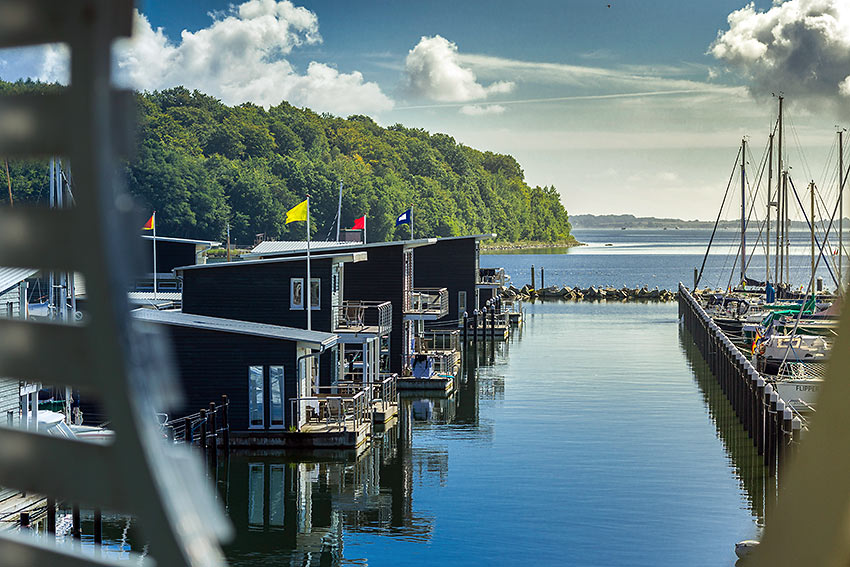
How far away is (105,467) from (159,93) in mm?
147937

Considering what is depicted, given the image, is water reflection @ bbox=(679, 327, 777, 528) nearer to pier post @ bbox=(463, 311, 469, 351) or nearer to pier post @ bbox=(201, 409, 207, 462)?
pier post @ bbox=(201, 409, 207, 462)

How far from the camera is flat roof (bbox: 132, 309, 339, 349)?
24.4 metres

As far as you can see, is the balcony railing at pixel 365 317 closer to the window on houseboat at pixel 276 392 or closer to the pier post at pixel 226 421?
the window on houseboat at pixel 276 392

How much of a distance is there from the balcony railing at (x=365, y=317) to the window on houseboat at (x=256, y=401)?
5148mm

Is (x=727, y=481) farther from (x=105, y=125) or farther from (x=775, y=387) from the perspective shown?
(x=105, y=125)

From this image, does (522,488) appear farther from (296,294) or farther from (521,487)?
(296,294)

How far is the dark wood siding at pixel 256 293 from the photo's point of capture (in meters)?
28.5

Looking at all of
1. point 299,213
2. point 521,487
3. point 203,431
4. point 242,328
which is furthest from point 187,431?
point 299,213

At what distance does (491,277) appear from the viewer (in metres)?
58.1

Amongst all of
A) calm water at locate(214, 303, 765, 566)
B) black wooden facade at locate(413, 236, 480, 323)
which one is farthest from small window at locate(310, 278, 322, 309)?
black wooden facade at locate(413, 236, 480, 323)

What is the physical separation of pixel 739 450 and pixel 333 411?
1066 centimetres

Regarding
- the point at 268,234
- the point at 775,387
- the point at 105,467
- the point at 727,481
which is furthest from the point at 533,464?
the point at 268,234

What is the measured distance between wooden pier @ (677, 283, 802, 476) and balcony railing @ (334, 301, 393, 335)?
35.3ft

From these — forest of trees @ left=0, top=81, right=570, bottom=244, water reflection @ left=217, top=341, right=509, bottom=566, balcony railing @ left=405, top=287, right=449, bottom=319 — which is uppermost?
forest of trees @ left=0, top=81, right=570, bottom=244
